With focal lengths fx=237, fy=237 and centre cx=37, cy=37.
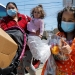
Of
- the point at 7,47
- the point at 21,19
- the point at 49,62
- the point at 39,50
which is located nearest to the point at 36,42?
the point at 39,50

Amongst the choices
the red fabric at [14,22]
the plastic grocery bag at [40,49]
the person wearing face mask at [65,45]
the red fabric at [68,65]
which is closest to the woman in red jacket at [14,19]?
the red fabric at [14,22]

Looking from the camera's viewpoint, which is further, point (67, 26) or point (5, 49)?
point (67, 26)

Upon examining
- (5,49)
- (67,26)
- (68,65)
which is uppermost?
(67,26)

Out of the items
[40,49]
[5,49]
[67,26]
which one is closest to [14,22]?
[40,49]

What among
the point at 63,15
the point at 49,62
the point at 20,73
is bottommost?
the point at 20,73

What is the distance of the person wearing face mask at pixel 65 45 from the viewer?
2244 millimetres

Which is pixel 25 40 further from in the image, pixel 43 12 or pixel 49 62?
pixel 43 12

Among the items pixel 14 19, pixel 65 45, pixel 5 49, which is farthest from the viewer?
pixel 14 19

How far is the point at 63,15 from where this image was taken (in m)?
2.40

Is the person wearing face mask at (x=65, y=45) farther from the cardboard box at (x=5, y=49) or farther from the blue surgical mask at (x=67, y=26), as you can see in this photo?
the cardboard box at (x=5, y=49)

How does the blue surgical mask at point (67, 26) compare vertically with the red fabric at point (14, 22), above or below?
above

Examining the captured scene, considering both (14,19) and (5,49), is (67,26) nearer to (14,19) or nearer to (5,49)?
(5,49)

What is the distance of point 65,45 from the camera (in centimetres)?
220

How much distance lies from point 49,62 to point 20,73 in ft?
5.30
